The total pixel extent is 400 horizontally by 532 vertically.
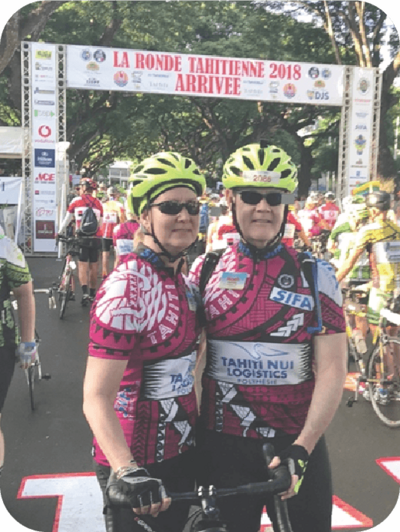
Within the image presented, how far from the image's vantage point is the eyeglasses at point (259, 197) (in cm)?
239

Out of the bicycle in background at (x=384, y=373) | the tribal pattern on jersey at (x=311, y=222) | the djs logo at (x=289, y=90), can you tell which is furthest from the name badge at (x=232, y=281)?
the djs logo at (x=289, y=90)

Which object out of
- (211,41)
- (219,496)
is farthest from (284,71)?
(219,496)

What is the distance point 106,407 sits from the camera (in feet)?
6.31

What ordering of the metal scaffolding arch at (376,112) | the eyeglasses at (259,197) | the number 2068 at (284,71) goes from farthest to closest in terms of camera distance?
the metal scaffolding arch at (376,112), the number 2068 at (284,71), the eyeglasses at (259,197)

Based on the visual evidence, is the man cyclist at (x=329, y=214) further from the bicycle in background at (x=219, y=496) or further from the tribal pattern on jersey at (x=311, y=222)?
the bicycle in background at (x=219, y=496)

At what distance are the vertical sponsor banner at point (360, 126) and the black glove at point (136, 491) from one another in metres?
18.4

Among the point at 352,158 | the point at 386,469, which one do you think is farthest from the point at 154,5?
the point at 386,469

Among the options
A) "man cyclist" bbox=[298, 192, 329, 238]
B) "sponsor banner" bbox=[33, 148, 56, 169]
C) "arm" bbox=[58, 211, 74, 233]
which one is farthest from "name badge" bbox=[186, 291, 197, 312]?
"sponsor banner" bbox=[33, 148, 56, 169]

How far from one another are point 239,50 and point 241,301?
25.0 meters

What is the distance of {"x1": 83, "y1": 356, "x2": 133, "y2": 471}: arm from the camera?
1896 mm

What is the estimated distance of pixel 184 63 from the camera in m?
17.3

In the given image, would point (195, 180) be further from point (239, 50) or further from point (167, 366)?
point (239, 50)

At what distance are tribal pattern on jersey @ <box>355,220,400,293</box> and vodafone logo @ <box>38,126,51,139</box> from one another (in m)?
13.2

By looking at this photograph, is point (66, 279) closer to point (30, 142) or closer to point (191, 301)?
point (191, 301)
